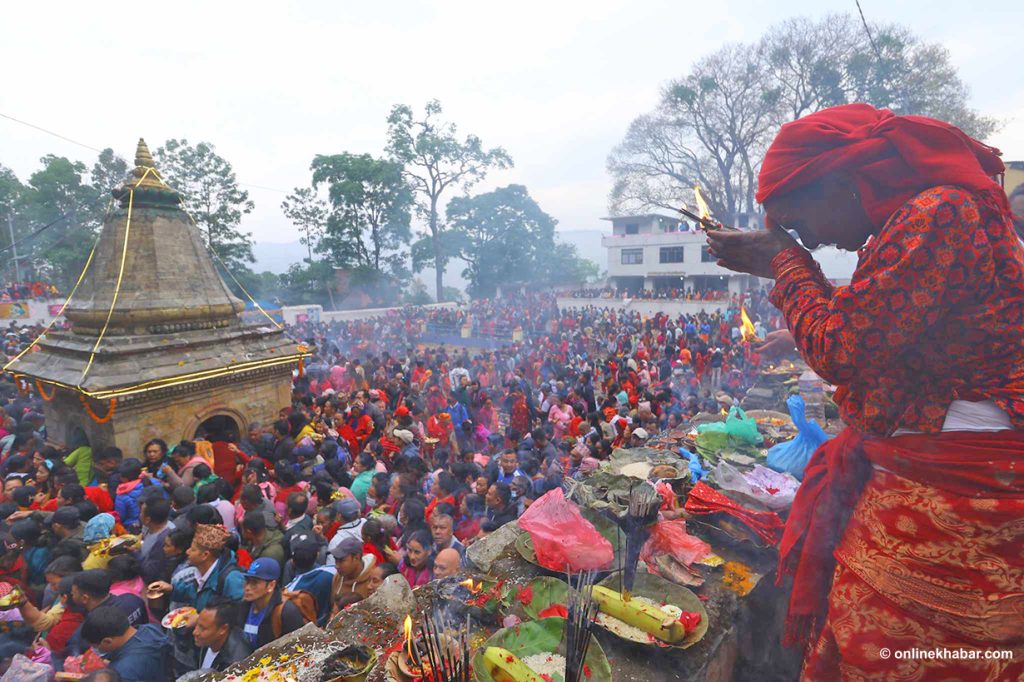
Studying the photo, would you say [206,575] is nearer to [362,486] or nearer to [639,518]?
[362,486]

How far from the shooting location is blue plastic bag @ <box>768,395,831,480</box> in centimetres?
363

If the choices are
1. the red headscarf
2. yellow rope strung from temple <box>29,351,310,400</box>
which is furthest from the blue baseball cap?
yellow rope strung from temple <box>29,351,310,400</box>

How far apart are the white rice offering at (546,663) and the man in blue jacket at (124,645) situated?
258 cm

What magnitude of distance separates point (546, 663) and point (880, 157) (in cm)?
230

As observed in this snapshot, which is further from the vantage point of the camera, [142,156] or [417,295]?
[417,295]

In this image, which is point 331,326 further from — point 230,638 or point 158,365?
point 230,638

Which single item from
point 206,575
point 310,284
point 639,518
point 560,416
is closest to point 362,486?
point 206,575

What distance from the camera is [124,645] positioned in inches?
125

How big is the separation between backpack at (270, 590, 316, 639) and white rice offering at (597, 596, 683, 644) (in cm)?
217

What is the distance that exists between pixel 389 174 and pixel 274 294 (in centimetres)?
1148

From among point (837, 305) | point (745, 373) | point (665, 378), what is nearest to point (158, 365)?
point (837, 305)

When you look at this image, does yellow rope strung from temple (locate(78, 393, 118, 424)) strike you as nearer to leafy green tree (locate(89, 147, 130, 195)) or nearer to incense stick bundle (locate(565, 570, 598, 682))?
incense stick bundle (locate(565, 570, 598, 682))

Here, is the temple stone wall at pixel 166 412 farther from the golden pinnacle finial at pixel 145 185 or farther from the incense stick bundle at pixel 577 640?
the incense stick bundle at pixel 577 640

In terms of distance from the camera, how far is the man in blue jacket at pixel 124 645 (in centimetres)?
306
